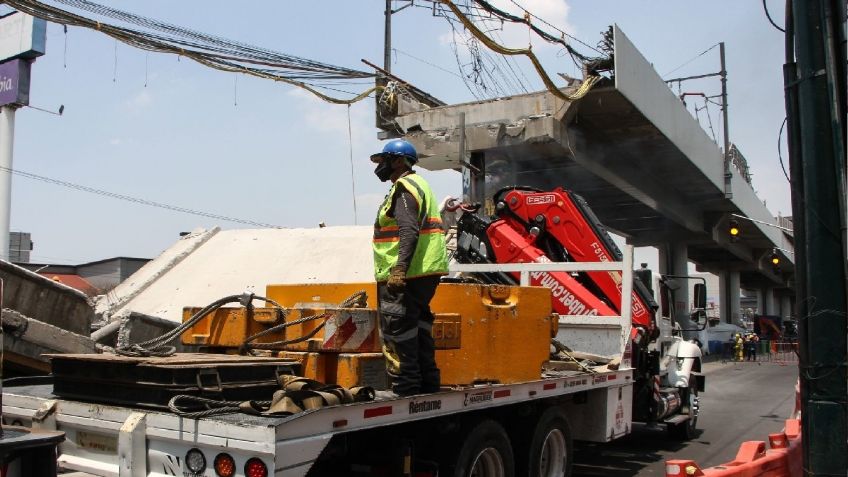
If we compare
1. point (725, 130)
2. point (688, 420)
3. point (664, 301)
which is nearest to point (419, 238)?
point (664, 301)

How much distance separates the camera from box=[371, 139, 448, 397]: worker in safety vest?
472 cm

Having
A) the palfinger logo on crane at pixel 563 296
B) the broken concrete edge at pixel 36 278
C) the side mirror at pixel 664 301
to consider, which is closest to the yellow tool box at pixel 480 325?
the palfinger logo on crane at pixel 563 296

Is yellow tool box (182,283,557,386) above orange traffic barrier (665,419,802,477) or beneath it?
above

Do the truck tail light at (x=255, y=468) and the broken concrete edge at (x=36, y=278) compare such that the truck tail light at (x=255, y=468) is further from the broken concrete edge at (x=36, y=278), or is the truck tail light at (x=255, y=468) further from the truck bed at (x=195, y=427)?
the broken concrete edge at (x=36, y=278)

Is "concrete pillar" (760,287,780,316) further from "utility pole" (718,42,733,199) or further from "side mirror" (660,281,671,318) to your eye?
"side mirror" (660,281,671,318)

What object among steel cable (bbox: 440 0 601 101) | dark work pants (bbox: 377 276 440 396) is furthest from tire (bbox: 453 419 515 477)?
steel cable (bbox: 440 0 601 101)

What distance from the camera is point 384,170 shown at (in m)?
5.23

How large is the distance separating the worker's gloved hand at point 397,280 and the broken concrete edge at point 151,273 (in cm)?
880

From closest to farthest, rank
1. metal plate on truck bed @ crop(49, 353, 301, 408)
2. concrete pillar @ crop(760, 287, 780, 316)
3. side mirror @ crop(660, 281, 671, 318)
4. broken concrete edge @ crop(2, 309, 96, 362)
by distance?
metal plate on truck bed @ crop(49, 353, 301, 408) < broken concrete edge @ crop(2, 309, 96, 362) < side mirror @ crop(660, 281, 671, 318) < concrete pillar @ crop(760, 287, 780, 316)

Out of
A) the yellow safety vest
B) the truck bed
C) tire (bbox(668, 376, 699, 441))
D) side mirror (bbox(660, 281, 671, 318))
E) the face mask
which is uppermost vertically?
the face mask

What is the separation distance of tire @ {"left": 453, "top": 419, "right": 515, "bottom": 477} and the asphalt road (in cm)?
282

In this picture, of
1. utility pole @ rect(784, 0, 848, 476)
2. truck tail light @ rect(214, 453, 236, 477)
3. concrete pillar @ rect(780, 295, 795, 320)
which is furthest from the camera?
concrete pillar @ rect(780, 295, 795, 320)

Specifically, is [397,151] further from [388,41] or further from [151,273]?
[388,41]

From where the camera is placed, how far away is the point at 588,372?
23.7 ft
